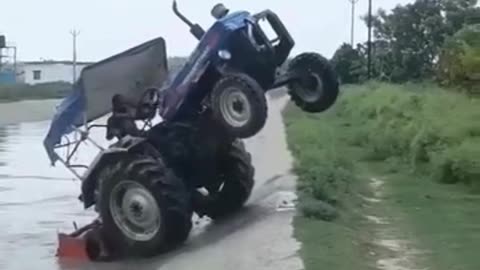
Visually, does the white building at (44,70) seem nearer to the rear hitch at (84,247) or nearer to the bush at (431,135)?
the bush at (431,135)

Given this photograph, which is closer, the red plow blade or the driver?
the red plow blade

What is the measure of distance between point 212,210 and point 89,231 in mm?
2252

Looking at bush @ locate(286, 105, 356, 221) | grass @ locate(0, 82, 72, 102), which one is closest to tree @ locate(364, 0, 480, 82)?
grass @ locate(0, 82, 72, 102)

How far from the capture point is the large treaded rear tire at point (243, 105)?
13.1m

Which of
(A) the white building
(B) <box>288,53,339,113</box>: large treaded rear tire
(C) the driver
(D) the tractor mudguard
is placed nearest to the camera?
(D) the tractor mudguard

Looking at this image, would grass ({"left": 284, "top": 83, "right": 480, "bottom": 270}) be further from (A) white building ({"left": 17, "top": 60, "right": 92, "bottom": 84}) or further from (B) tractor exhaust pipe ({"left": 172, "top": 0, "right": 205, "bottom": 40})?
(A) white building ({"left": 17, "top": 60, "right": 92, "bottom": 84})

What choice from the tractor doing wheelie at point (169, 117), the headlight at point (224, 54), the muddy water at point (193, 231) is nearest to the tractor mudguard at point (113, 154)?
the tractor doing wheelie at point (169, 117)

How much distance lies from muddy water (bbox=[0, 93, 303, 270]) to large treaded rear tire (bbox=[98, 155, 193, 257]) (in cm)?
19

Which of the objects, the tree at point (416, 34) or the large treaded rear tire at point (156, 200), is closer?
the large treaded rear tire at point (156, 200)

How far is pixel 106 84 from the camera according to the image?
14633 millimetres

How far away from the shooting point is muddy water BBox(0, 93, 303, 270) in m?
12.7

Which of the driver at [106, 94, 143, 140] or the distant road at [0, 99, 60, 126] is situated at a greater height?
the driver at [106, 94, 143, 140]

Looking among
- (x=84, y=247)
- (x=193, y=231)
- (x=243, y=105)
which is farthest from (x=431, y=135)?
(x=84, y=247)

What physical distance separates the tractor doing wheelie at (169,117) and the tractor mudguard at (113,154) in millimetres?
12
